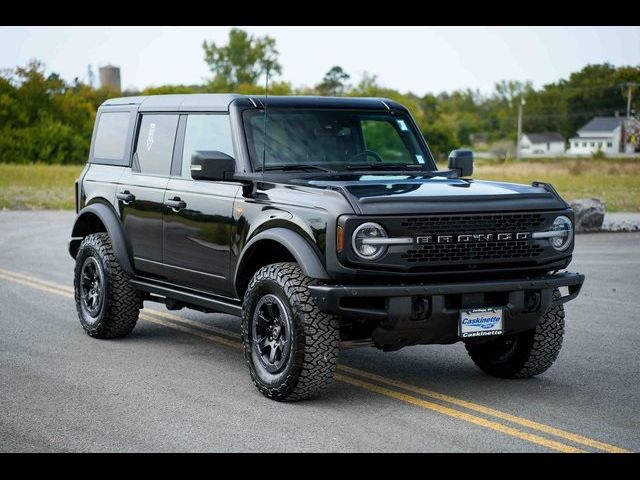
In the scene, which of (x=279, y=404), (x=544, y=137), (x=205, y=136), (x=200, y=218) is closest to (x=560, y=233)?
(x=279, y=404)

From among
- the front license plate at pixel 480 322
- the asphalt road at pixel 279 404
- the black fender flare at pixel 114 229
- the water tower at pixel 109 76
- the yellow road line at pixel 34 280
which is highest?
the water tower at pixel 109 76

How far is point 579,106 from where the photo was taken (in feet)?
307

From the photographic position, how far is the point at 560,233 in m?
7.31

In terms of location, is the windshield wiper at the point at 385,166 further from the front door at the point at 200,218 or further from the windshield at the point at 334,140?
the front door at the point at 200,218

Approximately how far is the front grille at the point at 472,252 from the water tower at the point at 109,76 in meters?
62.9

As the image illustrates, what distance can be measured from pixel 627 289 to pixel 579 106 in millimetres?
83666

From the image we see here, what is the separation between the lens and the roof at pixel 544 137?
11700 cm

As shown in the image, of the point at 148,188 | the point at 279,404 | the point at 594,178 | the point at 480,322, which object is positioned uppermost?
the point at 148,188

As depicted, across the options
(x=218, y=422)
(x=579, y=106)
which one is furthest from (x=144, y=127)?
(x=579, y=106)

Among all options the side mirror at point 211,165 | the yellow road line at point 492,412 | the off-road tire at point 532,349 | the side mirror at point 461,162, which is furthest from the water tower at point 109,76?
the off-road tire at point 532,349

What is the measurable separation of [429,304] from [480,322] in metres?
0.41

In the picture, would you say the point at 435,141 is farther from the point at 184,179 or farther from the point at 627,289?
the point at 184,179

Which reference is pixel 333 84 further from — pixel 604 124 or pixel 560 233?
pixel 560 233
